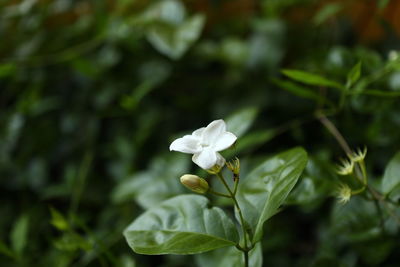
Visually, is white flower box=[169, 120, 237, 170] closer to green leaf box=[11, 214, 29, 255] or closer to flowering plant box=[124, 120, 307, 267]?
flowering plant box=[124, 120, 307, 267]

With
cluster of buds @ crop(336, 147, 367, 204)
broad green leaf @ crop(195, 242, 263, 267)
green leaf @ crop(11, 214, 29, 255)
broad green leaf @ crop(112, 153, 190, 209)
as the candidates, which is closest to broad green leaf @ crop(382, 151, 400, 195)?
cluster of buds @ crop(336, 147, 367, 204)

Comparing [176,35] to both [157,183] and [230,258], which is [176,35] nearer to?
[157,183]

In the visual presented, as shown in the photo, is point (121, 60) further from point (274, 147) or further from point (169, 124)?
point (274, 147)

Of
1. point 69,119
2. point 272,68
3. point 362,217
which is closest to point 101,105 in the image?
point 69,119

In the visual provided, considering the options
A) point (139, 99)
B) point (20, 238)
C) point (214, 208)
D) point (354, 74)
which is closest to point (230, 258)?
point (214, 208)

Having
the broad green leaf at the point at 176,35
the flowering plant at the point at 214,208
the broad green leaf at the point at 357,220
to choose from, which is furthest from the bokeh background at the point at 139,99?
the flowering plant at the point at 214,208
